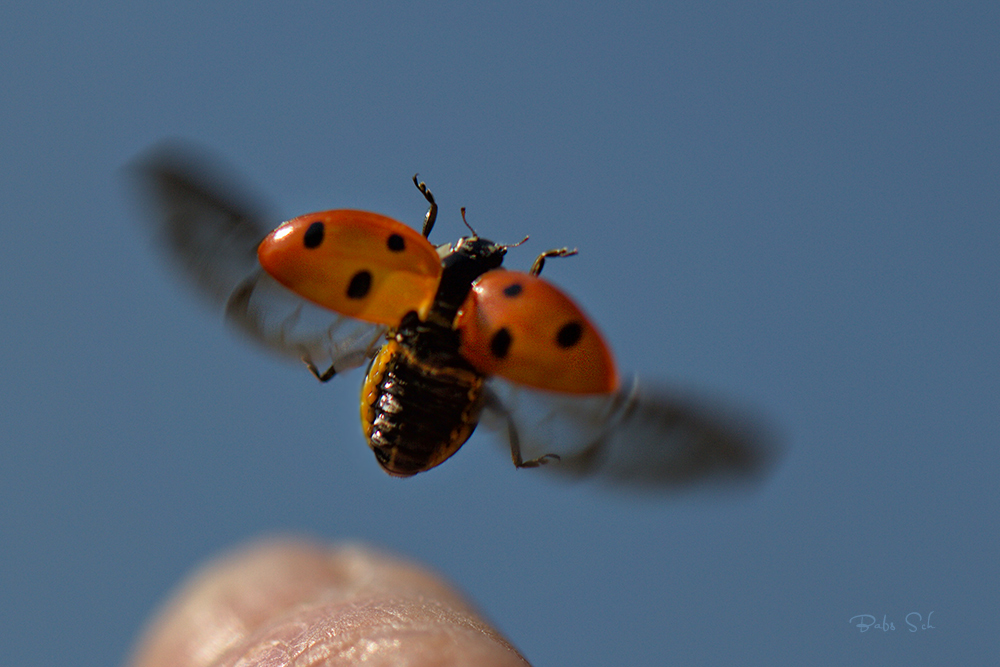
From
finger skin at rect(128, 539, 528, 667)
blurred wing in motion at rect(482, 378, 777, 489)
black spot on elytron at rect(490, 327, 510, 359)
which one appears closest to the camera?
black spot on elytron at rect(490, 327, 510, 359)

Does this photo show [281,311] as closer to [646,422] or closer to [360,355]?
[360,355]

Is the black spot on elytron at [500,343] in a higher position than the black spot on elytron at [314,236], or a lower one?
lower

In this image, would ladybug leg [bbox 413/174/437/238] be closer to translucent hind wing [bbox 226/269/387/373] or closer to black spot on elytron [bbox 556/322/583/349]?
translucent hind wing [bbox 226/269/387/373]

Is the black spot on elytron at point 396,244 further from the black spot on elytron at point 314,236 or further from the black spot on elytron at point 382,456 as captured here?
the black spot on elytron at point 382,456

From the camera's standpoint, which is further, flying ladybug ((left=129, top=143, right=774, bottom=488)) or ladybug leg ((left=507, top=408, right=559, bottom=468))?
ladybug leg ((left=507, top=408, right=559, bottom=468))

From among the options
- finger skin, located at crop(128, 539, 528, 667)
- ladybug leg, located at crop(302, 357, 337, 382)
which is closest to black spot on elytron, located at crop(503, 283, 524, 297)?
ladybug leg, located at crop(302, 357, 337, 382)

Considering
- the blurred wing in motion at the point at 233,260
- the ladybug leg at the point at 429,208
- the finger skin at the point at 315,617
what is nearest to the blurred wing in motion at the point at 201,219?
the blurred wing in motion at the point at 233,260

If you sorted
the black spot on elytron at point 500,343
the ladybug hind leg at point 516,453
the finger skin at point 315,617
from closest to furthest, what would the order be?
the black spot on elytron at point 500,343, the ladybug hind leg at point 516,453, the finger skin at point 315,617
